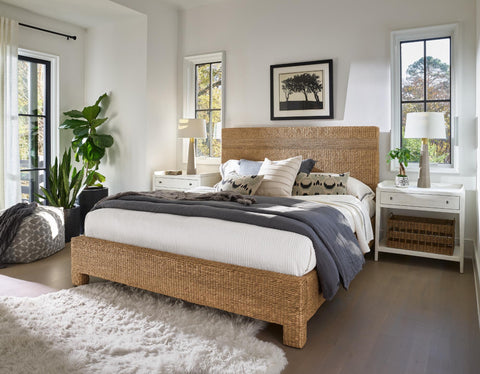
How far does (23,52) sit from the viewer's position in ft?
15.2

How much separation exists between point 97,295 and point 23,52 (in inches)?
133

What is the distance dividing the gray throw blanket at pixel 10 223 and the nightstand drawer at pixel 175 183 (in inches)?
57.3

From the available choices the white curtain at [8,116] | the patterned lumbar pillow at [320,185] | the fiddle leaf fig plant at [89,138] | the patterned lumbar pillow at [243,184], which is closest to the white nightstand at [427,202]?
the patterned lumbar pillow at [320,185]

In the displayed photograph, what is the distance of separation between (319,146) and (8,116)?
3.30 metres

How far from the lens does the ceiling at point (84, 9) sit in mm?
4316

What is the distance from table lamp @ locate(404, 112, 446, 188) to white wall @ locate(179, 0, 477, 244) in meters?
0.37

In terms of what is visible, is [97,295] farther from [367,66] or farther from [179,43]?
[179,43]

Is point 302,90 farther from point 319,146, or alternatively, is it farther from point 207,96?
point 207,96

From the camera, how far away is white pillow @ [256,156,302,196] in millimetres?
3479

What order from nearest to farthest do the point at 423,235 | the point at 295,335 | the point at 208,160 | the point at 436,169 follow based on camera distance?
the point at 295,335, the point at 423,235, the point at 436,169, the point at 208,160

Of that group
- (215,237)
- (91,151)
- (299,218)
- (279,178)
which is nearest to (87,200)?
(91,151)

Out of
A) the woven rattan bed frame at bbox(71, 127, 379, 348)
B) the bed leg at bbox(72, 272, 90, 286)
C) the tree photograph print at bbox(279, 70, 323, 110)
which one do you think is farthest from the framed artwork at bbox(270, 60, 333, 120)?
the bed leg at bbox(72, 272, 90, 286)

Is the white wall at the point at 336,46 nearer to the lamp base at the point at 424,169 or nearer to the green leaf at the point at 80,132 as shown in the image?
the lamp base at the point at 424,169

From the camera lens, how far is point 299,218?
7.53ft
